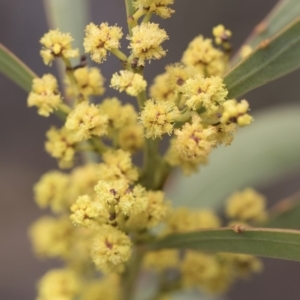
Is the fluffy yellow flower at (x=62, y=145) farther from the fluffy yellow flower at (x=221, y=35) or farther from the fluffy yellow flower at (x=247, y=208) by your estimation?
the fluffy yellow flower at (x=247, y=208)

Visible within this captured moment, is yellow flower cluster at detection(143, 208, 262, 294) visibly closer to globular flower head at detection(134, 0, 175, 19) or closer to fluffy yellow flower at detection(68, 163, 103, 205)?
fluffy yellow flower at detection(68, 163, 103, 205)

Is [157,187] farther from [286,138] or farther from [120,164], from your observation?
[286,138]

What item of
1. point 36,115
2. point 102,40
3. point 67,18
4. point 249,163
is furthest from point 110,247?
point 36,115

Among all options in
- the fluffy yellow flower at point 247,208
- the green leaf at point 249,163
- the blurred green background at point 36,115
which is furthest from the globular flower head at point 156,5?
the blurred green background at point 36,115

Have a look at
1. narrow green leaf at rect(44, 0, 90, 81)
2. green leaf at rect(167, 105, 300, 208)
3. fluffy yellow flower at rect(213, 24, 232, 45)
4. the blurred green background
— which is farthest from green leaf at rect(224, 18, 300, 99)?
the blurred green background

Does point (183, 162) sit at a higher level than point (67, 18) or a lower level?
lower

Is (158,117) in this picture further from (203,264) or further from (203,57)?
(203,264)

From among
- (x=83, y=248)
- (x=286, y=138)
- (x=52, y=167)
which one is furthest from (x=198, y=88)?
(x=52, y=167)
